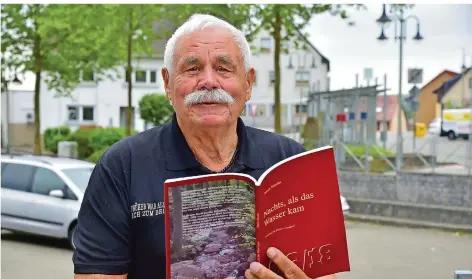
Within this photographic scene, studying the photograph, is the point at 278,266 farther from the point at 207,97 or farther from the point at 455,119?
the point at 455,119

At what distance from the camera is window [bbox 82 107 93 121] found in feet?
157

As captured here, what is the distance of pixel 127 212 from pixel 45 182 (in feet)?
33.5

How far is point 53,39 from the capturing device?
2373 centimetres

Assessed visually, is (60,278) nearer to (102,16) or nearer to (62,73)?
(102,16)

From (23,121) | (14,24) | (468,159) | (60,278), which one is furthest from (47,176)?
(23,121)

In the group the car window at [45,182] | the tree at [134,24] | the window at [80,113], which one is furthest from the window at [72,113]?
the car window at [45,182]

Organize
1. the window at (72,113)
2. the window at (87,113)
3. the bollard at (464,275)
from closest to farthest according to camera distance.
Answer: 1. the bollard at (464,275)
2. the window at (72,113)
3. the window at (87,113)

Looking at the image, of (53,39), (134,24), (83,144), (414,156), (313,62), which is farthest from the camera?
(313,62)

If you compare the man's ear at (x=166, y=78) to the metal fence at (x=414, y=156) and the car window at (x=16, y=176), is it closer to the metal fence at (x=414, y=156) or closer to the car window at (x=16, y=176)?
the car window at (x=16, y=176)

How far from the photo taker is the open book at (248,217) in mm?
1928

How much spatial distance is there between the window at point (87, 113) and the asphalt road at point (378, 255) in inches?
1356

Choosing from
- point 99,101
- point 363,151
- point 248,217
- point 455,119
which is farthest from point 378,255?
point 99,101

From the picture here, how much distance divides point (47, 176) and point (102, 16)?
10454 mm

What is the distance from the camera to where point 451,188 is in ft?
51.0
